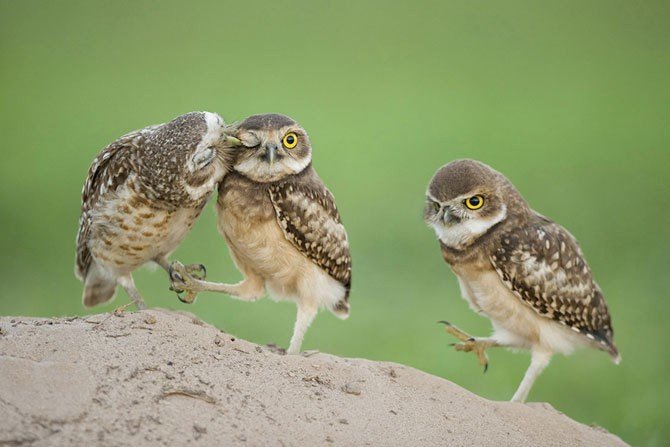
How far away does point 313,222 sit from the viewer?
16.6 ft

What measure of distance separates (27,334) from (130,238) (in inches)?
41.1

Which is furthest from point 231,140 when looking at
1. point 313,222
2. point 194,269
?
point 194,269

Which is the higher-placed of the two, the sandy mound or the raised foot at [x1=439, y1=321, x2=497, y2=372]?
the raised foot at [x1=439, y1=321, x2=497, y2=372]

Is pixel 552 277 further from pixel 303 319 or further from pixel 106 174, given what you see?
pixel 106 174

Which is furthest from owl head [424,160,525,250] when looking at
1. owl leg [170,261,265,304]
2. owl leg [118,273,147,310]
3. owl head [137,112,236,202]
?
owl leg [118,273,147,310]

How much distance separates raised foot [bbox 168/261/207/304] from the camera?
5160 millimetres

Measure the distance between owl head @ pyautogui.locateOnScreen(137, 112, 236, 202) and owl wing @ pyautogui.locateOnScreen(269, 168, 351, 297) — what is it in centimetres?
36

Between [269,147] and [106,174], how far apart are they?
105 cm

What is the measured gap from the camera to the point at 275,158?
16.0ft

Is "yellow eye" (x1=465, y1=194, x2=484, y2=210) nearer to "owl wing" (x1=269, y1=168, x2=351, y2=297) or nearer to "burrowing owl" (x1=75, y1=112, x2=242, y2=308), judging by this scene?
"owl wing" (x1=269, y1=168, x2=351, y2=297)

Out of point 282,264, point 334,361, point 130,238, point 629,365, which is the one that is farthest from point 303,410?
point 629,365

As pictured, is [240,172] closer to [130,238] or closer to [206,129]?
[206,129]

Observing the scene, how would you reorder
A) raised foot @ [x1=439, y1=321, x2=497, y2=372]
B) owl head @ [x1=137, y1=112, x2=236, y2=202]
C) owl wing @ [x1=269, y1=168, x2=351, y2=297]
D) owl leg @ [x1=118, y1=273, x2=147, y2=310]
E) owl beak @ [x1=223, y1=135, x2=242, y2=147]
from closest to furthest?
owl head @ [x1=137, y1=112, x2=236, y2=202], owl beak @ [x1=223, y1=135, x2=242, y2=147], owl wing @ [x1=269, y1=168, x2=351, y2=297], owl leg @ [x1=118, y1=273, x2=147, y2=310], raised foot @ [x1=439, y1=321, x2=497, y2=372]

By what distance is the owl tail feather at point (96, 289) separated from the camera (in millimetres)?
5711
